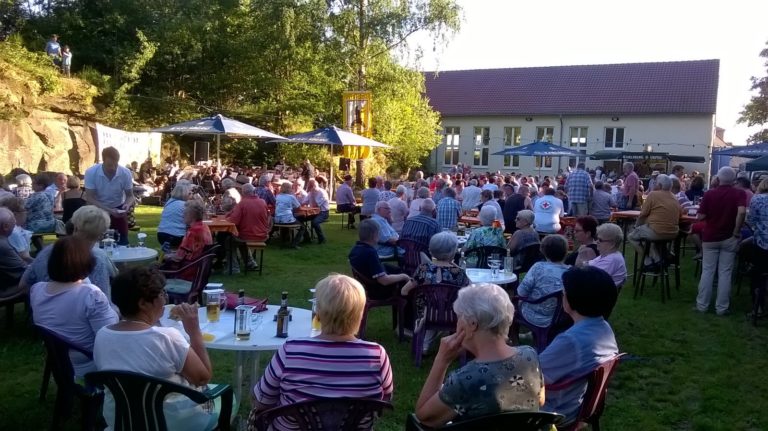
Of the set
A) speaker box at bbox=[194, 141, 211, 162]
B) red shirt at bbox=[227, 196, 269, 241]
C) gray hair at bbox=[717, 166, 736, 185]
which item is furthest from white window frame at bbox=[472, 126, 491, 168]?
gray hair at bbox=[717, 166, 736, 185]

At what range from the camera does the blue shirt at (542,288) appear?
4734mm

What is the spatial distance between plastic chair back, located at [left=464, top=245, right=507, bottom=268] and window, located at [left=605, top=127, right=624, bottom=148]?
3048cm

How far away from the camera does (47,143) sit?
60.4ft

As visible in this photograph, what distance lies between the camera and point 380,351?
2.47m

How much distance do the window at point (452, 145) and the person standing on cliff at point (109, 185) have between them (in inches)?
1295

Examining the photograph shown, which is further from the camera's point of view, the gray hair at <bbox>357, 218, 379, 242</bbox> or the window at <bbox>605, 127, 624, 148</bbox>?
the window at <bbox>605, 127, 624, 148</bbox>

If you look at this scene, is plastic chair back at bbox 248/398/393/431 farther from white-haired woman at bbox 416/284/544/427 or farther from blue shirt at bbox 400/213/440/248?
blue shirt at bbox 400/213/440/248

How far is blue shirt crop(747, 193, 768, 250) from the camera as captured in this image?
6.68 metres

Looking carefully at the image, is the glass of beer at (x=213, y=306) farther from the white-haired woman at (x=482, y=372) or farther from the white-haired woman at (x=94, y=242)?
the white-haired woman at (x=482, y=372)

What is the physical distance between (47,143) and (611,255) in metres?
18.0

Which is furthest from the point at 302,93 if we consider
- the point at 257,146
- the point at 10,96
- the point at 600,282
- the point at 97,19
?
the point at 600,282

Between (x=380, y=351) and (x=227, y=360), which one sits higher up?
(x=380, y=351)

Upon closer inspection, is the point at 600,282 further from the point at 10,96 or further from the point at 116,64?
the point at 116,64

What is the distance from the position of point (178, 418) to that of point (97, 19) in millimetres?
26530
